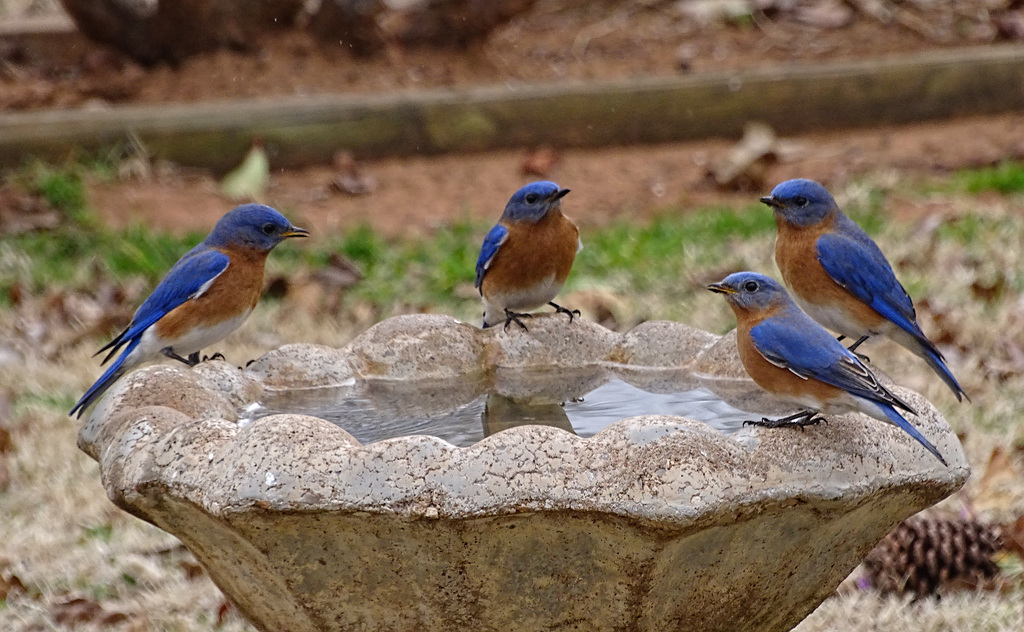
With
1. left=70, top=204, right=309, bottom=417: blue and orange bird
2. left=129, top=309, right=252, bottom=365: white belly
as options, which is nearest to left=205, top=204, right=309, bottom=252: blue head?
left=70, top=204, right=309, bottom=417: blue and orange bird

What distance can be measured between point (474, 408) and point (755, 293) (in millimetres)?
758

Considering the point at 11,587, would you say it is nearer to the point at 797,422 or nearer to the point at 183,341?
the point at 183,341

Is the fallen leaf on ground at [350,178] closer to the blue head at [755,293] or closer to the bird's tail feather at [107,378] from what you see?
the bird's tail feather at [107,378]

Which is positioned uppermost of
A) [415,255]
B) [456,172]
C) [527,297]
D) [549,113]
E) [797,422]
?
[797,422]

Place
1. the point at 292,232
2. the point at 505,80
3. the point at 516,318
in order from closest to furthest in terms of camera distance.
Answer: the point at 292,232 < the point at 516,318 < the point at 505,80

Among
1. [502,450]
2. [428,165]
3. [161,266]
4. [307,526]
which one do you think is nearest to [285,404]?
[307,526]

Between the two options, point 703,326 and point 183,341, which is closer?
point 183,341

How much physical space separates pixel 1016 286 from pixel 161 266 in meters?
4.17

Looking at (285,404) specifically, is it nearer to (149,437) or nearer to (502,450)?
(149,437)

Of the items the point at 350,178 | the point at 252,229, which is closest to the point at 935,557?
the point at 252,229

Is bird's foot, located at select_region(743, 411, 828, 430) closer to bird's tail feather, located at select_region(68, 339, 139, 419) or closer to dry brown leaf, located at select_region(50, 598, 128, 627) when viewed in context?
bird's tail feather, located at select_region(68, 339, 139, 419)

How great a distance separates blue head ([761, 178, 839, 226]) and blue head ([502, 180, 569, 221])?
2.27 ft

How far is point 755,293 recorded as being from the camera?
2.74 m

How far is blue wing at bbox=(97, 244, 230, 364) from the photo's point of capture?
3.41m
